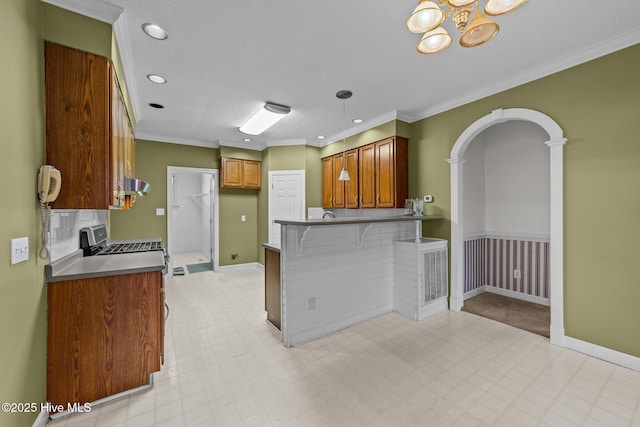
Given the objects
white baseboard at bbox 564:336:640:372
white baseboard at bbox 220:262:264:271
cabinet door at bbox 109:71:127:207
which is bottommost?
white baseboard at bbox 564:336:640:372

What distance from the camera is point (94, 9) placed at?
182 cm

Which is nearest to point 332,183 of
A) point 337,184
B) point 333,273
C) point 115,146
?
point 337,184

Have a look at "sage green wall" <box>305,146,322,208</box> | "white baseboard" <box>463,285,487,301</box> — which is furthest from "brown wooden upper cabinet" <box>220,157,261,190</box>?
"white baseboard" <box>463,285,487,301</box>

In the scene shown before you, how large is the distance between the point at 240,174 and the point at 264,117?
2.01 m

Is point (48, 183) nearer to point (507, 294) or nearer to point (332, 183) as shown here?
point (332, 183)

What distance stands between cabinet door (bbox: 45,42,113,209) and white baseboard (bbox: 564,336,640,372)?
4.21 meters

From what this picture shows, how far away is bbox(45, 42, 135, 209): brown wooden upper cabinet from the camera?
67.1 inches

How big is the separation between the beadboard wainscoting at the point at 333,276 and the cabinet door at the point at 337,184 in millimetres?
1684

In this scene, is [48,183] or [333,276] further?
[333,276]

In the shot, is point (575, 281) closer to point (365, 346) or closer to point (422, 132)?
point (365, 346)

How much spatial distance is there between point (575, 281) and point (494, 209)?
1.80m

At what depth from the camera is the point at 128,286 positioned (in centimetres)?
186

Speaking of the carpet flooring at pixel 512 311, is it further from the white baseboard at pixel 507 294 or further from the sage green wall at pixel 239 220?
the sage green wall at pixel 239 220

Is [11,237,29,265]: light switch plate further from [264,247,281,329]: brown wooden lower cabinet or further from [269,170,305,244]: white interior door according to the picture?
[269,170,305,244]: white interior door
